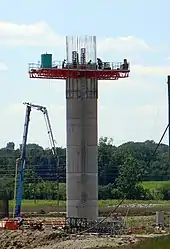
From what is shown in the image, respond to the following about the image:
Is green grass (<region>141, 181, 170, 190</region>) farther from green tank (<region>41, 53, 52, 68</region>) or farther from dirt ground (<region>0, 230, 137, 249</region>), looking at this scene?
dirt ground (<region>0, 230, 137, 249</region>)

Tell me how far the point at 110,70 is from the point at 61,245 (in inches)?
736

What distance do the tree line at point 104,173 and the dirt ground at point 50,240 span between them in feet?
173

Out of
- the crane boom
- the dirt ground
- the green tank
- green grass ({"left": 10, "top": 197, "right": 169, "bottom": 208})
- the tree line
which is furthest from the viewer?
the tree line

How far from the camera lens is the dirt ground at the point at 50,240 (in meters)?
57.0

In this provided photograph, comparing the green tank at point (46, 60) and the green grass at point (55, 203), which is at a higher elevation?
the green tank at point (46, 60)

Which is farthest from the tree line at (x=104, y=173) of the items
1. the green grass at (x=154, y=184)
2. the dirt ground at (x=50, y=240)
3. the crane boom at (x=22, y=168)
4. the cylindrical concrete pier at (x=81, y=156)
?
the dirt ground at (x=50, y=240)

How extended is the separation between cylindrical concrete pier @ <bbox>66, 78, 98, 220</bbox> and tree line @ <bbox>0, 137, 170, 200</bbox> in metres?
48.1

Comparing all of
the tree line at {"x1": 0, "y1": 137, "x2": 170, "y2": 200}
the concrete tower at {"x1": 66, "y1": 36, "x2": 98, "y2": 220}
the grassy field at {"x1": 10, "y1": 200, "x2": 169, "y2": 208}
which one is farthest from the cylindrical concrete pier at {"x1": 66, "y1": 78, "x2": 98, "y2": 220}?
the tree line at {"x1": 0, "y1": 137, "x2": 170, "y2": 200}

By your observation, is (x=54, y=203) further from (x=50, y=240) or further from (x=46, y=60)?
(x=50, y=240)

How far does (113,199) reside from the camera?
432 feet

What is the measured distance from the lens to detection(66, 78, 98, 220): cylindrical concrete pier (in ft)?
232

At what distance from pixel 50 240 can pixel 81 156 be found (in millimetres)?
10295

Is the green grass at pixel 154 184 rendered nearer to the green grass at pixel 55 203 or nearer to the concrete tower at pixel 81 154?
the green grass at pixel 55 203

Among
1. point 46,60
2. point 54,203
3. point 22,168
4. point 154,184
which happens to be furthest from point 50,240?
point 154,184
